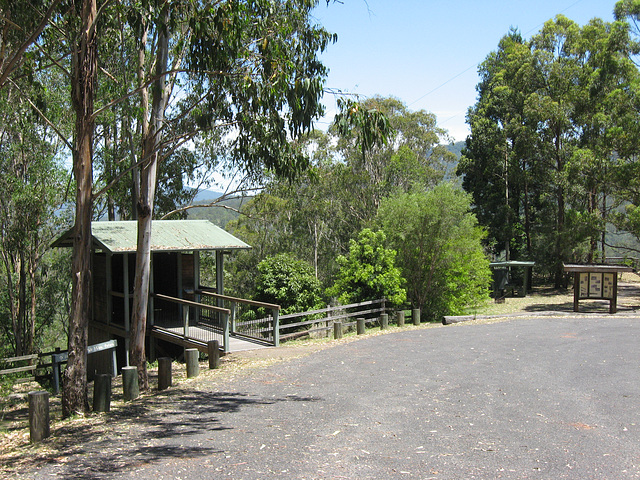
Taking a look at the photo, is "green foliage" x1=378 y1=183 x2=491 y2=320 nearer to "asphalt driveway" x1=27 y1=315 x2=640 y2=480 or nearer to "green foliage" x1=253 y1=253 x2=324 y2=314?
"green foliage" x1=253 y1=253 x2=324 y2=314

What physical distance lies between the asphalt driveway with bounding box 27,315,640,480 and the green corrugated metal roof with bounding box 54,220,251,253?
4.45m

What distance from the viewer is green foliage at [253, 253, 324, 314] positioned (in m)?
19.6

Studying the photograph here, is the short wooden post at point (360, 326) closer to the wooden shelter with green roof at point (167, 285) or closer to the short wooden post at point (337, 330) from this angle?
the short wooden post at point (337, 330)

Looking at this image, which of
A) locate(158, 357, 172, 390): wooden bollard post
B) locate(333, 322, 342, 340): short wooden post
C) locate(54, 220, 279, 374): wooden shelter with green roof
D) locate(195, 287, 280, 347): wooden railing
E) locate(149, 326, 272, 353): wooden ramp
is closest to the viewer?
locate(158, 357, 172, 390): wooden bollard post

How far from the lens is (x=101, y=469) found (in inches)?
224

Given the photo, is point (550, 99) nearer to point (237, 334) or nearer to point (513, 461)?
point (237, 334)

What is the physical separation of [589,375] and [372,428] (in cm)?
528

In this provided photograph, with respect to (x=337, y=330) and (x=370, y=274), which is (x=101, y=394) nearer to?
(x=337, y=330)

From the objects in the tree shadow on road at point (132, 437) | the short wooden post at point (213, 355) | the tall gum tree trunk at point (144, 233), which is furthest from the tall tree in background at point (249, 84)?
the tree shadow on road at point (132, 437)

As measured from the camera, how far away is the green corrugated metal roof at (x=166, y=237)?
1393 centimetres

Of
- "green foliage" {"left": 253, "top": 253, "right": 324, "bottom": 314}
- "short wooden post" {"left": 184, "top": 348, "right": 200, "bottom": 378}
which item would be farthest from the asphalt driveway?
"green foliage" {"left": 253, "top": 253, "right": 324, "bottom": 314}

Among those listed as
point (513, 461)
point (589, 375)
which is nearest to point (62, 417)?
point (513, 461)

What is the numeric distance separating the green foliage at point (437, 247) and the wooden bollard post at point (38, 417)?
15502 mm

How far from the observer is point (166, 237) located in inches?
585
